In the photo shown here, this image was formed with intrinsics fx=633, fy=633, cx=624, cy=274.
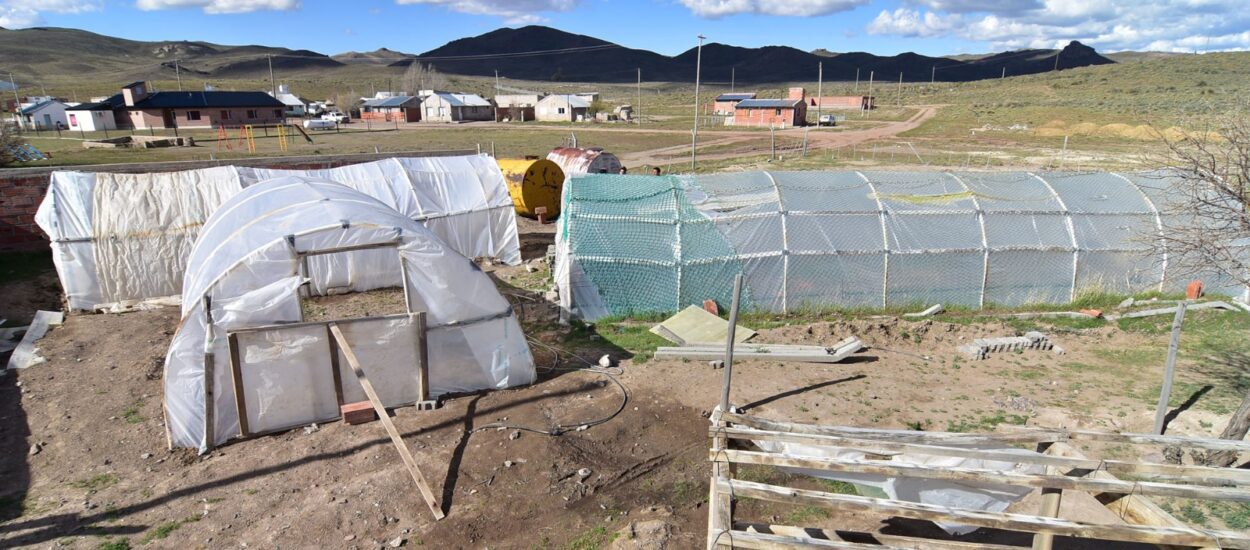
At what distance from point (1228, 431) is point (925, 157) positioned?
111 ft

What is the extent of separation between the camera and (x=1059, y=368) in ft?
34.4

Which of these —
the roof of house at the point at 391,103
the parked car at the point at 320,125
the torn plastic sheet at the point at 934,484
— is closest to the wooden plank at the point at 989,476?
the torn plastic sheet at the point at 934,484

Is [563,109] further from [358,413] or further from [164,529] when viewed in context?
[164,529]

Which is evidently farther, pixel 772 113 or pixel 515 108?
pixel 515 108

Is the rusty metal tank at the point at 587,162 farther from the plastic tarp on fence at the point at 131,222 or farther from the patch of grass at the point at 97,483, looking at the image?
the patch of grass at the point at 97,483

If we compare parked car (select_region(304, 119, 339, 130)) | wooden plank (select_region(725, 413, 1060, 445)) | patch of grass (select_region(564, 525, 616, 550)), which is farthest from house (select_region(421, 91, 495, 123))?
wooden plank (select_region(725, 413, 1060, 445))

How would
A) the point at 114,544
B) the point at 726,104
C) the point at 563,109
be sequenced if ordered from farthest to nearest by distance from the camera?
the point at 726,104 → the point at 563,109 → the point at 114,544

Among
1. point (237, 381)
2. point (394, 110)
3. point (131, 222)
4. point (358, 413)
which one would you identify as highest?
point (394, 110)

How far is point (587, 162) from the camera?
23.6 m

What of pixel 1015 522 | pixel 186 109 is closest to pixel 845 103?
pixel 186 109

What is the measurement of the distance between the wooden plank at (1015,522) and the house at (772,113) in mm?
64124

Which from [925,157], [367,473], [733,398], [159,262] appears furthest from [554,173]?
[925,157]

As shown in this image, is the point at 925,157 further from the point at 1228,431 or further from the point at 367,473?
the point at 367,473

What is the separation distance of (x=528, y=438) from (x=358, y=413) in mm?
2324
